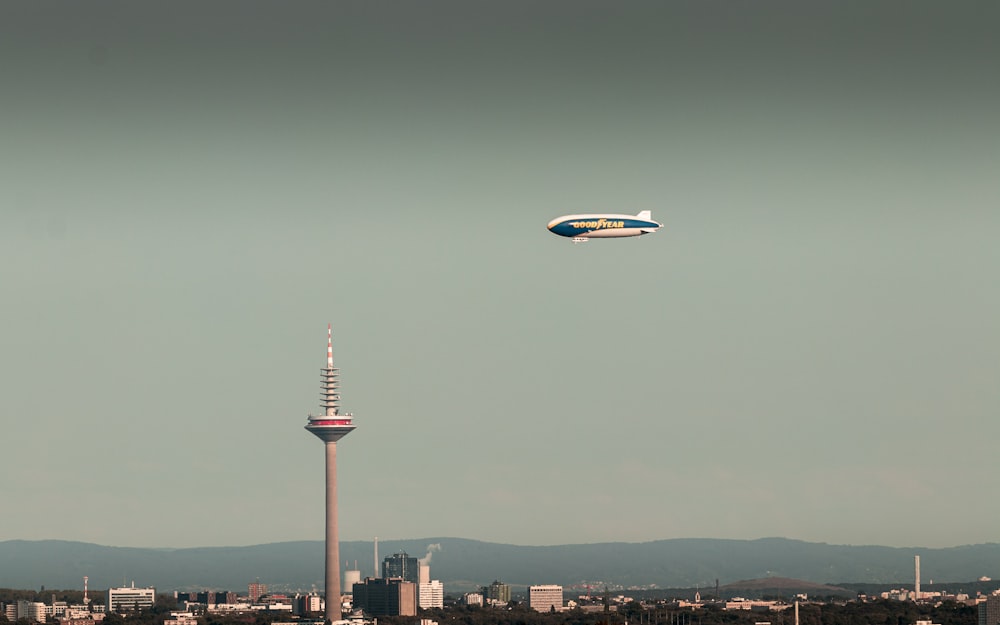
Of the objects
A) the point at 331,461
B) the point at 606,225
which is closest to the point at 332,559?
the point at 331,461

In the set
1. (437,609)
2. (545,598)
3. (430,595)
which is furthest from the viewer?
(430,595)

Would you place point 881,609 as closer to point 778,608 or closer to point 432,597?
point 778,608

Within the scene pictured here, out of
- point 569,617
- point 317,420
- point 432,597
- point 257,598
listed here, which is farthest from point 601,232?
point 257,598

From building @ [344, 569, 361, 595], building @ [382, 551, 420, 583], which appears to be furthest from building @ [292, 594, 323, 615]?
building @ [382, 551, 420, 583]

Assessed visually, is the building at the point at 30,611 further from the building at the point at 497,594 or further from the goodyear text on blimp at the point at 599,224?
the goodyear text on blimp at the point at 599,224

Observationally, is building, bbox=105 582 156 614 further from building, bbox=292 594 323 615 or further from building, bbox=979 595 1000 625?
building, bbox=979 595 1000 625

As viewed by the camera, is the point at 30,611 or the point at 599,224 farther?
the point at 30,611

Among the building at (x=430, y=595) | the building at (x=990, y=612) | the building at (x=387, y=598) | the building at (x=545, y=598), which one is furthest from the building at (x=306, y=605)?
the building at (x=990, y=612)

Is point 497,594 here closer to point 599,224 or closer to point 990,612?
point 990,612
